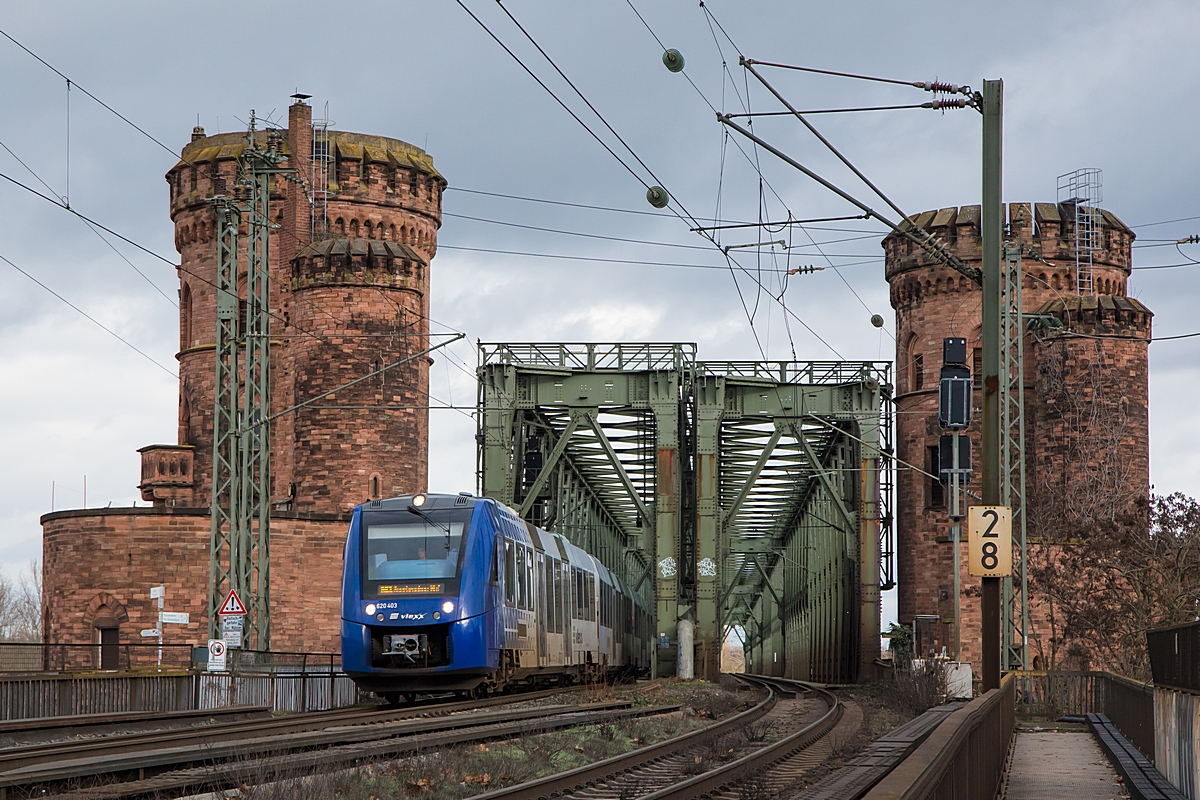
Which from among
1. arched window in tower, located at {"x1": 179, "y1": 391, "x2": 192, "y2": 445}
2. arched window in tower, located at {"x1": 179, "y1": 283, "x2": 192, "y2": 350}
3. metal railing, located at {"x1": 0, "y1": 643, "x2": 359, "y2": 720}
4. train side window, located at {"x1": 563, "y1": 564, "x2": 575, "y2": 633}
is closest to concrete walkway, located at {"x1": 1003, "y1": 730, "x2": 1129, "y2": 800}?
train side window, located at {"x1": 563, "y1": 564, "x2": 575, "y2": 633}

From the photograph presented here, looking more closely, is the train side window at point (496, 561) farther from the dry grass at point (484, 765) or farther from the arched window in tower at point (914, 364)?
the arched window in tower at point (914, 364)

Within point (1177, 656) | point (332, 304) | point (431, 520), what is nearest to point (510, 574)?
point (431, 520)

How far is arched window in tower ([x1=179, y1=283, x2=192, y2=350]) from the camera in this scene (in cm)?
5575

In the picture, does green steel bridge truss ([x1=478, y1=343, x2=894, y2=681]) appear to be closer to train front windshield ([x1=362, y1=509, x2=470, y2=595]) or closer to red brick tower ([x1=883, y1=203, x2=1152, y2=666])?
red brick tower ([x1=883, y1=203, x2=1152, y2=666])

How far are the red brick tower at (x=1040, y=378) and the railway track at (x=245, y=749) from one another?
114 ft

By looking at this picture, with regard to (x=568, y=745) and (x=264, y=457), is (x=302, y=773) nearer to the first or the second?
(x=568, y=745)

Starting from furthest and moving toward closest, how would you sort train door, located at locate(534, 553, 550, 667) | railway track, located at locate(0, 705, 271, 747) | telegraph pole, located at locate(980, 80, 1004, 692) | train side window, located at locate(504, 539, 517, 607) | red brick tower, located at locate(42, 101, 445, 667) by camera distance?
red brick tower, located at locate(42, 101, 445, 667), train door, located at locate(534, 553, 550, 667), train side window, located at locate(504, 539, 517, 607), railway track, located at locate(0, 705, 271, 747), telegraph pole, located at locate(980, 80, 1004, 692)

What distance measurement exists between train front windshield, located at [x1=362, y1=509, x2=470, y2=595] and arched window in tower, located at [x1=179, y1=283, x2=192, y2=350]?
35053mm

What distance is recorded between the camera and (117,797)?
393 inches

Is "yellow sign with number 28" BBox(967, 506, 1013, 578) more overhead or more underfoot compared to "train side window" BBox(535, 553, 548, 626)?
more overhead

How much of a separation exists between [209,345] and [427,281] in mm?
7849

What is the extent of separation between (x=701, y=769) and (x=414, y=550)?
29.7 feet

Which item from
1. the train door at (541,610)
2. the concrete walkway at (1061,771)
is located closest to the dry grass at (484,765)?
the concrete walkway at (1061,771)

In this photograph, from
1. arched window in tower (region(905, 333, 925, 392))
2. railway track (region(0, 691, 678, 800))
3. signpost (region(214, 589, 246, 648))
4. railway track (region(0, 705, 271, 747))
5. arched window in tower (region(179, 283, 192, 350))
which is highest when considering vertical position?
arched window in tower (region(179, 283, 192, 350))
